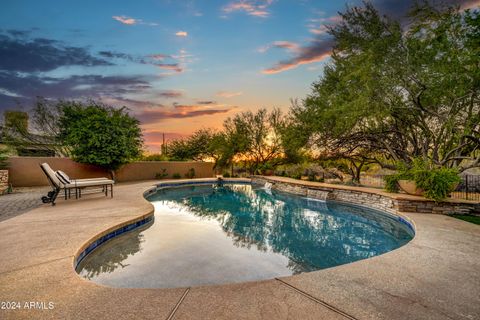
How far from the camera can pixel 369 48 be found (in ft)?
28.9

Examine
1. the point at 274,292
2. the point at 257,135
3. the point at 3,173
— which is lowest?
the point at 274,292

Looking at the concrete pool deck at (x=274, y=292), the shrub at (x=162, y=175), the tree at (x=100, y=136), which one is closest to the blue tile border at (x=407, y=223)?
the concrete pool deck at (x=274, y=292)

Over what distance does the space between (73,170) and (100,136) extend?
2668 mm

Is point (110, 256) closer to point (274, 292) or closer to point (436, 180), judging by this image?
point (274, 292)

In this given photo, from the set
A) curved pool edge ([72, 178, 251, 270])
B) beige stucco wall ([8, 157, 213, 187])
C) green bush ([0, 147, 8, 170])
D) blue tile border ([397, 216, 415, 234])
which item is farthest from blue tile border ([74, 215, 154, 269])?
beige stucco wall ([8, 157, 213, 187])

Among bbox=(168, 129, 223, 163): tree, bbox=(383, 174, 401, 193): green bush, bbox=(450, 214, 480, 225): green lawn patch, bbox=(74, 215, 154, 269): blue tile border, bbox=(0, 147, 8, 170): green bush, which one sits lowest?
bbox=(450, 214, 480, 225): green lawn patch

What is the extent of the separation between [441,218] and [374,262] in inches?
160

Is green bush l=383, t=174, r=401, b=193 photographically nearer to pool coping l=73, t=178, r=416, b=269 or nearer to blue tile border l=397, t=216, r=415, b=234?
pool coping l=73, t=178, r=416, b=269

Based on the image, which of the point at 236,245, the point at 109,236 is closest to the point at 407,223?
the point at 236,245

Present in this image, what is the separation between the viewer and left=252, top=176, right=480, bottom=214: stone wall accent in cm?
622

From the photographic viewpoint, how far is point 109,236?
4.33m

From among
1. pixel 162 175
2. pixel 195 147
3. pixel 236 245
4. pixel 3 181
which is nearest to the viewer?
pixel 236 245

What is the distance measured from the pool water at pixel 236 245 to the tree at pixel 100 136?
19.3 feet

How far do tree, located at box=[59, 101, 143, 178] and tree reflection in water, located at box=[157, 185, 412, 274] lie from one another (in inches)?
212
